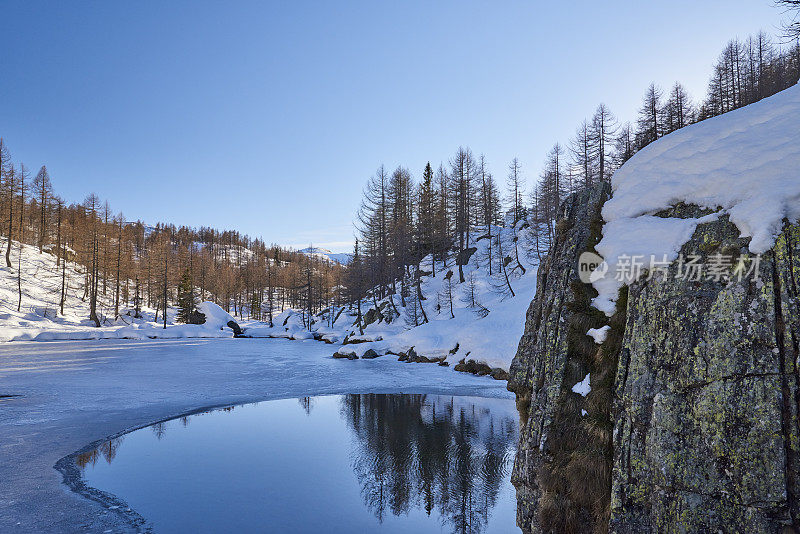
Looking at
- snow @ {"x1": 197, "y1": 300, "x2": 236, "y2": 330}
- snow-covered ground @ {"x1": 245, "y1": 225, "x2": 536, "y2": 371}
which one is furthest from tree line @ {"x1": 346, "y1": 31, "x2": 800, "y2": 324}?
snow @ {"x1": 197, "y1": 300, "x2": 236, "y2": 330}

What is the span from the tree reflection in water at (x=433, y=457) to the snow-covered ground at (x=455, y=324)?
8509mm

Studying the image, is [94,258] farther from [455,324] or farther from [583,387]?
[583,387]

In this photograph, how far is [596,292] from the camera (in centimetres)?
581

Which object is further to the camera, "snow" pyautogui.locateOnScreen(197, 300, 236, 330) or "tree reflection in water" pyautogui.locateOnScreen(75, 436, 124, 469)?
"snow" pyautogui.locateOnScreen(197, 300, 236, 330)

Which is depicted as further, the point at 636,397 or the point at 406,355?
the point at 406,355

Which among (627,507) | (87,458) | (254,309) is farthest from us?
(254,309)

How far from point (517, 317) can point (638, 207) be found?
20.0m

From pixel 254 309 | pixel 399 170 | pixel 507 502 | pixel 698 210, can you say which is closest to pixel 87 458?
pixel 507 502

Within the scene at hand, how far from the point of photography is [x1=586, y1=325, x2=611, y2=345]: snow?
540 cm

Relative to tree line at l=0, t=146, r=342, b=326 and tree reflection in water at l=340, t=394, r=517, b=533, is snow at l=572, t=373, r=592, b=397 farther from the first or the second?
tree line at l=0, t=146, r=342, b=326

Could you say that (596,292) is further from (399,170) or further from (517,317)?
(399,170)

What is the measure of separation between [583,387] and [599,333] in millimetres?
797

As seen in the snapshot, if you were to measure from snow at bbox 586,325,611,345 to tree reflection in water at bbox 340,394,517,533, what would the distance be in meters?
3.67

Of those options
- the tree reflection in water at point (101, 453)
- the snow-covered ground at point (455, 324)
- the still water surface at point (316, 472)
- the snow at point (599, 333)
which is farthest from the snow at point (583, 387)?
the snow-covered ground at point (455, 324)
